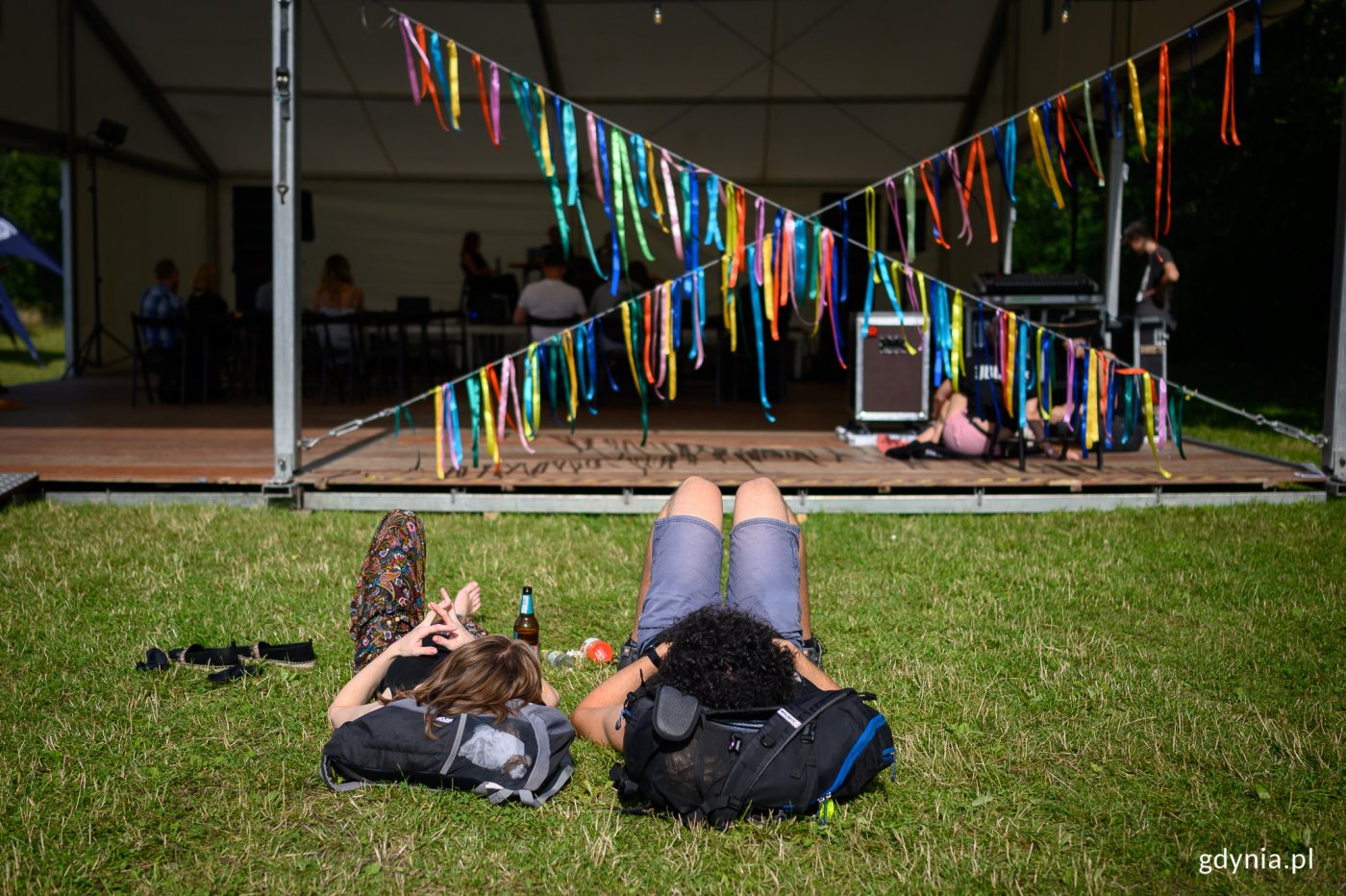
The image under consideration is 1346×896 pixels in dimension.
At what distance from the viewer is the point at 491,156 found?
14.2m

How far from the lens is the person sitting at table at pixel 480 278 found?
13297 millimetres

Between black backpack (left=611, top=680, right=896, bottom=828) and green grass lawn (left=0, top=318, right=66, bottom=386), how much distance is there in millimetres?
9793

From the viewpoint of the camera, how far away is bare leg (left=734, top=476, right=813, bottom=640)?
3.30 metres

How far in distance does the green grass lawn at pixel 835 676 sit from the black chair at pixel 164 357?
415 centimetres

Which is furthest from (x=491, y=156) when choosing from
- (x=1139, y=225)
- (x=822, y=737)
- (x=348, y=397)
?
(x=822, y=737)

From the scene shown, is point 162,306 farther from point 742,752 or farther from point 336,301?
point 742,752

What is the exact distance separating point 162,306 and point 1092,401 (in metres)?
7.65

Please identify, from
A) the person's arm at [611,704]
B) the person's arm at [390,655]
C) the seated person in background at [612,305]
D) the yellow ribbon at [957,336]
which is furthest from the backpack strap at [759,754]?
the seated person in background at [612,305]

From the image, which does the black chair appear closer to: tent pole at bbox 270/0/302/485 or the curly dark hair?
tent pole at bbox 270/0/302/485

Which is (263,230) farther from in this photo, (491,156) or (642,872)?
(642,872)

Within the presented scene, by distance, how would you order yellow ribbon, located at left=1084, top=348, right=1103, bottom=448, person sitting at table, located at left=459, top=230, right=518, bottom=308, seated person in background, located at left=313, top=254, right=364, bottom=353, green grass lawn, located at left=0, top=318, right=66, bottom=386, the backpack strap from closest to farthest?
the backpack strap
yellow ribbon, located at left=1084, top=348, right=1103, bottom=448
seated person in background, located at left=313, top=254, right=364, bottom=353
person sitting at table, located at left=459, top=230, right=518, bottom=308
green grass lawn, located at left=0, top=318, right=66, bottom=386

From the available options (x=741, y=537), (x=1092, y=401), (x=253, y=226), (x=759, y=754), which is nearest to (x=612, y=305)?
(x=253, y=226)

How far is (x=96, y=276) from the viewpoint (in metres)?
12.8

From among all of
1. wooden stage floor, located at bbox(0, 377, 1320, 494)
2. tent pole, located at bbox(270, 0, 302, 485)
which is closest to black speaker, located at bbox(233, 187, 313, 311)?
wooden stage floor, located at bbox(0, 377, 1320, 494)
